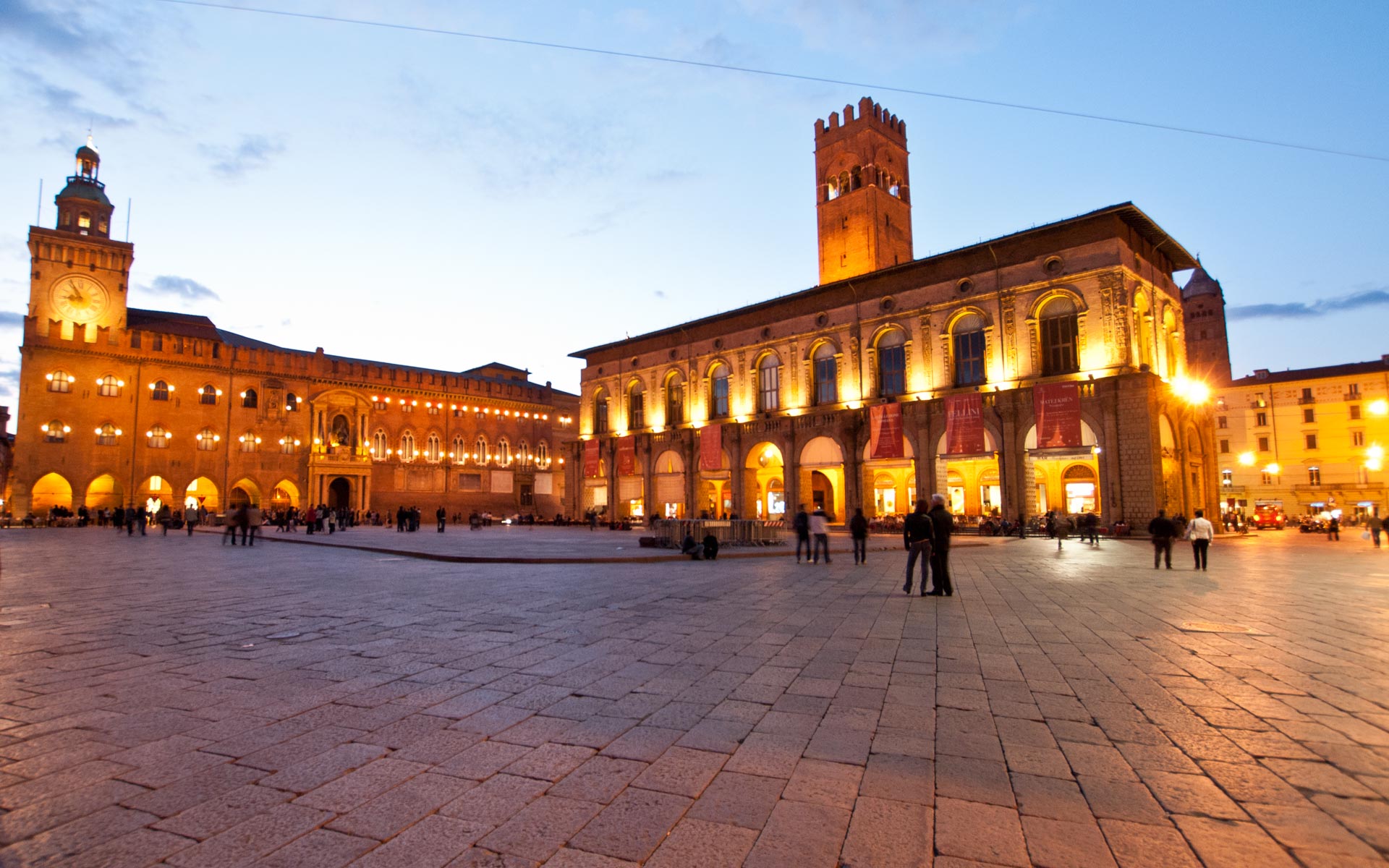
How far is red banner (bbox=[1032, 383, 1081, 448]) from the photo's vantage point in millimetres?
27266


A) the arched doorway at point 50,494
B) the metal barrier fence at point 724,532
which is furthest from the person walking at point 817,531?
the arched doorway at point 50,494

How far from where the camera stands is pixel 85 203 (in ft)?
152

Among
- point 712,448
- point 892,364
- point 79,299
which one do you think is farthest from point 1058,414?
point 79,299

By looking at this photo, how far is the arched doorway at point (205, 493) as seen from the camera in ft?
152

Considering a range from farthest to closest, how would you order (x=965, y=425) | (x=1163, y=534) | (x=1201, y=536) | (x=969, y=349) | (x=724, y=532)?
(x=969, y=349) → (x=965, y=425) → (x=724, y=532) → (x=1163, y=534) → (x=1201, y=536)

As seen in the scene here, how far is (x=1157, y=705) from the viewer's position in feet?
15.3

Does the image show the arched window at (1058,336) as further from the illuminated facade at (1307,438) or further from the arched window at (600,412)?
the arched window at (600,412)

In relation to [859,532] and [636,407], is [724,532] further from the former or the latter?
[636,407]

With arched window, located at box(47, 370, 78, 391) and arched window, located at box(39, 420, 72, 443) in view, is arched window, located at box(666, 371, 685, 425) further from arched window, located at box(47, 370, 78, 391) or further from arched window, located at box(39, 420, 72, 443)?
arched window, located at box(47, 370, 78, 391)

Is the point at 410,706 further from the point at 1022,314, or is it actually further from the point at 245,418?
the point at 245,418

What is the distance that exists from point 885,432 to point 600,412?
74.9 feet

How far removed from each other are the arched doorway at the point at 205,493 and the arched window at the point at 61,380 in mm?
8581

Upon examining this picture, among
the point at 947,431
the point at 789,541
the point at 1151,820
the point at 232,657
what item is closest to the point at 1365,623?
the point at 1151,820

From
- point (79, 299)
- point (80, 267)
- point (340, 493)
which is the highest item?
point (80, 267)
